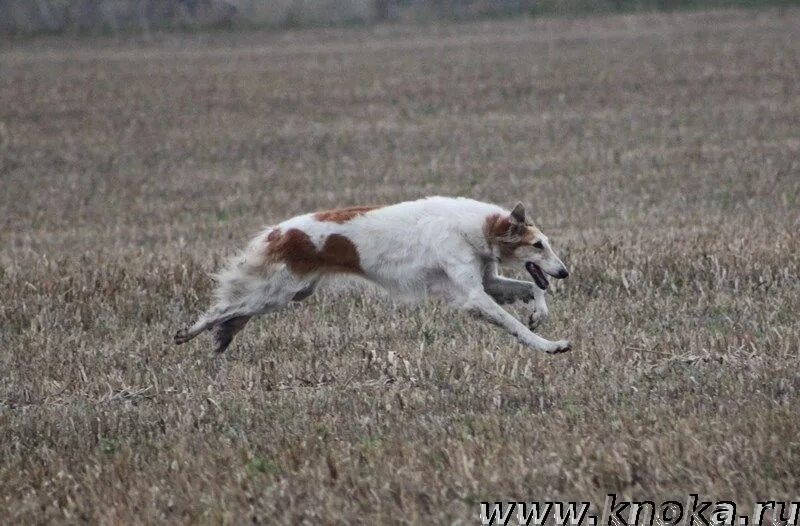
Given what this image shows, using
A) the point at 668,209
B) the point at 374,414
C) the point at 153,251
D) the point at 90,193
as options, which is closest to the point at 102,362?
the point at 374,414

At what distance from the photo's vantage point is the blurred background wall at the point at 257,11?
3997cm

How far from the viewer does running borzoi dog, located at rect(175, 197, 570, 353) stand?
708cm

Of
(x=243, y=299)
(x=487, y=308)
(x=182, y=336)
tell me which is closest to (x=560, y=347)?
(x=487, y=308)

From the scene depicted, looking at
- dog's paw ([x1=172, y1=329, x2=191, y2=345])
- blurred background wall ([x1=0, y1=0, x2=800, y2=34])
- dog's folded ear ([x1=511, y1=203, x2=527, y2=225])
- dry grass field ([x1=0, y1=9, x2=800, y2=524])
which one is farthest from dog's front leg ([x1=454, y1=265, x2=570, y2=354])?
blurred background wall ([x1=0, y1=0, x2=800, y2=34])

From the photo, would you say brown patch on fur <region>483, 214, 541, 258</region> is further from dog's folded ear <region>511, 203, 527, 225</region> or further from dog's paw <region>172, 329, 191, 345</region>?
dog's paw <region>172, 329, 191, 345</region>

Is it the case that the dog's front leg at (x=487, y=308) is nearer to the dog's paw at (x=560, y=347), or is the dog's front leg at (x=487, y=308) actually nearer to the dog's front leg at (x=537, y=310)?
the dog's paw at (x=560, y=347)

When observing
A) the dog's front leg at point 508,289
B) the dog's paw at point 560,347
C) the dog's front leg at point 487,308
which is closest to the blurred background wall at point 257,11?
the dog's front leg at point 508,289

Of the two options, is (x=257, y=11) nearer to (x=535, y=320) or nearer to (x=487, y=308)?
(x=535, y=320)

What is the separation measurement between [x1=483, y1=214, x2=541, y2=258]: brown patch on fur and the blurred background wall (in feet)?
108

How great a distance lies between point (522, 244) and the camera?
7.07 m

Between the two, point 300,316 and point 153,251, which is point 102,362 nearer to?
point 300,316

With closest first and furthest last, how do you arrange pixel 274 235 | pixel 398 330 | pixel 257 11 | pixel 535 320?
1. pixel 535 320
2. pixel 274 235
3. pixel 398 330
4. pixel 257 11

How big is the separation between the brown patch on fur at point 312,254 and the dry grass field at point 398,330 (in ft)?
1.61

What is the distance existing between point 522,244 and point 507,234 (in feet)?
0.33
